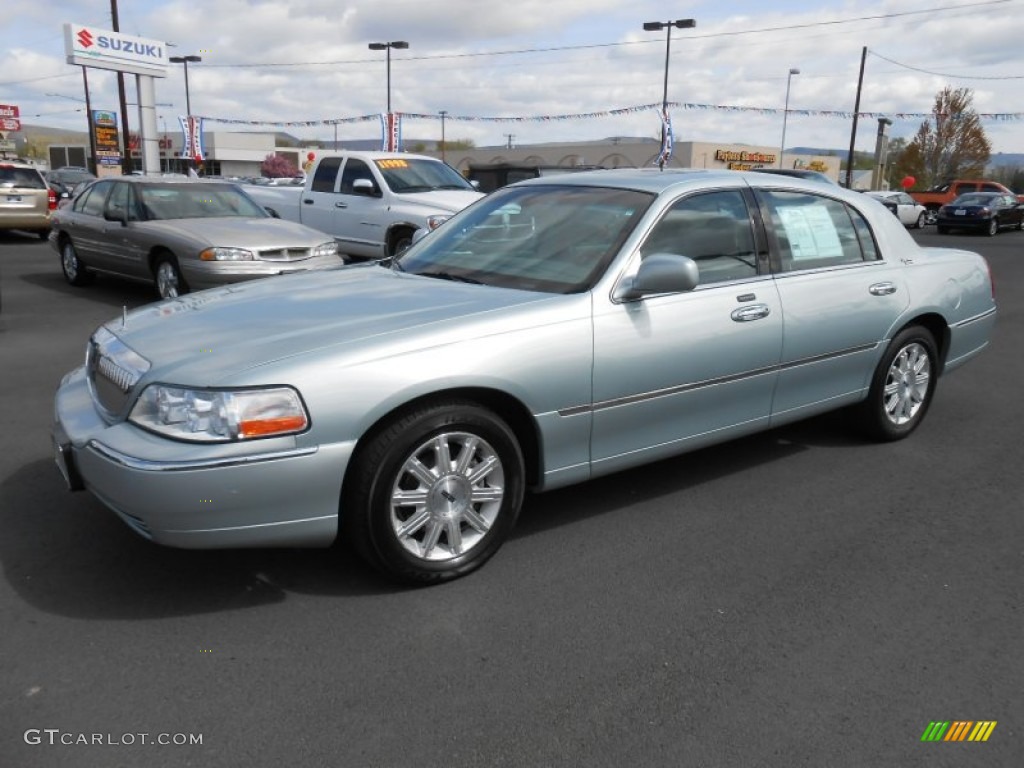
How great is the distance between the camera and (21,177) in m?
17.4

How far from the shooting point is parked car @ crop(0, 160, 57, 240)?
17.2 meters

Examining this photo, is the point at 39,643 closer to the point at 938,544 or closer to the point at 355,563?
the point at 355,563

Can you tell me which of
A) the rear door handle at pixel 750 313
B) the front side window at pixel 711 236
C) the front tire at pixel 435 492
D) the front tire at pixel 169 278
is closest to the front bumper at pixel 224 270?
the front tire at pixel 169 278

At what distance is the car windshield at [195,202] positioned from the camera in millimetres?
9815

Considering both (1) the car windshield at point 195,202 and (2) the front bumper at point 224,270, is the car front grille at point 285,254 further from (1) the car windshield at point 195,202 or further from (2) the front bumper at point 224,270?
(1) the car windshield at point 195,202

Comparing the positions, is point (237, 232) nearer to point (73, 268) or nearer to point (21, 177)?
point (73, 268)

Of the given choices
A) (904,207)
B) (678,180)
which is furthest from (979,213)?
(678,180)

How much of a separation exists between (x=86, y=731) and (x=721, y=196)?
3.53 m

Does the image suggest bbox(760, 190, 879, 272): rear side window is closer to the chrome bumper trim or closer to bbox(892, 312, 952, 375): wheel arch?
bbox(892, 312, 952, 375): wheel arch

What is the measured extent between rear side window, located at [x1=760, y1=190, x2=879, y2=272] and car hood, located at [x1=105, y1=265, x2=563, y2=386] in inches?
62.4

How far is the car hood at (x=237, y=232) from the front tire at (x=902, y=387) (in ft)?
20.7

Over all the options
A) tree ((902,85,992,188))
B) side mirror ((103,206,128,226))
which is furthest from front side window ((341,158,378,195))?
tree ((902,85,992,188))

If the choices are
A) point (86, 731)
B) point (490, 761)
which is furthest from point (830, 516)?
point (86, 731)

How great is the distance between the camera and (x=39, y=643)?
9.52ft
